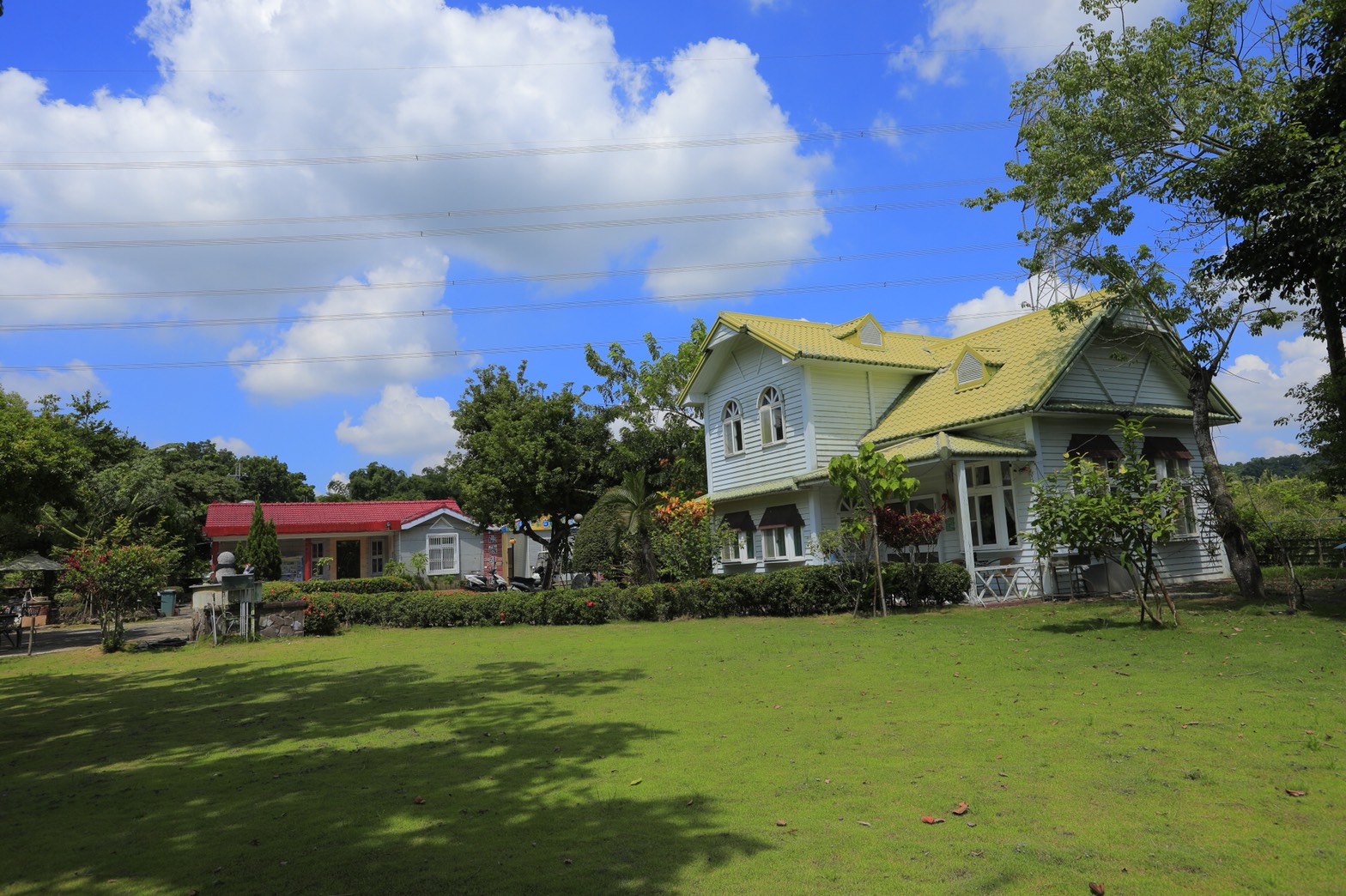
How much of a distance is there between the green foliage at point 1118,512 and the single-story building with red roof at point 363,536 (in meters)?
29.9

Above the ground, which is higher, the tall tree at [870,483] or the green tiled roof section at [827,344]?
the green tiled roof section at [827,344]

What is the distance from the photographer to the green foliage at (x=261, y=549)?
30.4 meters

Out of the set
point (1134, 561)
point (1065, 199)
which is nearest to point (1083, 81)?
point (1065, 199)

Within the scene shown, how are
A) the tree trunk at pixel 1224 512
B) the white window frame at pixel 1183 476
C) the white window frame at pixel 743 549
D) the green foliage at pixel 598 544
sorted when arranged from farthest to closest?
the green foliage at pixel 598 544 → the white window frame at pixel 743 549 → the white window frame at pixel 1183 476 → the tree trunk at pixel 1224 512

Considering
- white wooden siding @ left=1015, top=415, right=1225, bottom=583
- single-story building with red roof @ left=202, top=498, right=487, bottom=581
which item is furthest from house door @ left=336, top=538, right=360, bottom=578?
white wooden siding @ left=1015, top=415, right=1225, bottom=583

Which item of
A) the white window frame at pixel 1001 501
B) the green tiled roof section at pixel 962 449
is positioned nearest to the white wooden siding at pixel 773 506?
the green tiled roof section at pixel 962 449

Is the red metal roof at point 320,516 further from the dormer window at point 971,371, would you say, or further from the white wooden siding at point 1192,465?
the white wooden siding at point 1192,465

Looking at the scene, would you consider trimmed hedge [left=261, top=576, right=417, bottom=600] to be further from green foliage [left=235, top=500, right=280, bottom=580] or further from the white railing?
the white railing

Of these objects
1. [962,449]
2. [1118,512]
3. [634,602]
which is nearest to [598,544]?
[634,602]

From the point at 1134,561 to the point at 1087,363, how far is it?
9.43 metres

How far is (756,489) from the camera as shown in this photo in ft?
79.5

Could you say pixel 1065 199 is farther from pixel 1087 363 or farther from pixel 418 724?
pixel 418 724

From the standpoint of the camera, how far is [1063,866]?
12.8 ft

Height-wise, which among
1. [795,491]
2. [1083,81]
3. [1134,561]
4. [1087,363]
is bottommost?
[1134,561]
